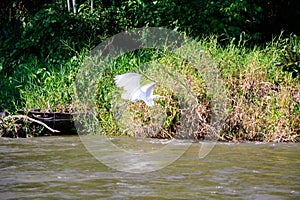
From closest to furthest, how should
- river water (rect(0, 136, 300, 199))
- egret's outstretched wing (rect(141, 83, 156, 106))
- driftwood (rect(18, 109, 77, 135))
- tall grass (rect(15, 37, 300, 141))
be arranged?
river water (rect(0, 136, 300, 199)) → tall grass (rect(15, 37, 300, 141)) → egret's outstretched wing (rect(141, 83, 156, 106)) → driftwood (rect(18, 109, 77, 135))

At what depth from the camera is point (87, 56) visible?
30.2 ft

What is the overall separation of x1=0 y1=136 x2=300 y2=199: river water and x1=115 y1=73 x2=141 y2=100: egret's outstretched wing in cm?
124

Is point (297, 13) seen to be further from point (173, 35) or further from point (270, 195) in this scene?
point (270, 195)

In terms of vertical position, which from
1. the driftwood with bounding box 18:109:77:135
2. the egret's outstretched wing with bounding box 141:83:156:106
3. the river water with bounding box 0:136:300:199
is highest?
the egret's outstretched wing with bounding box 141:83:156:106

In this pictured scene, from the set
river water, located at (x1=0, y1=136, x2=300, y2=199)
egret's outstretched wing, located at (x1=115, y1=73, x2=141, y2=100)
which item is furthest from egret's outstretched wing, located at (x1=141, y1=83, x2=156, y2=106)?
river water, located at (x1=0, y1=136, x2=300, y2=199)

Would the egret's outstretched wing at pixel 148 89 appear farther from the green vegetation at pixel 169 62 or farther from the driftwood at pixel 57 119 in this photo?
the driftwood at pixel 57 119

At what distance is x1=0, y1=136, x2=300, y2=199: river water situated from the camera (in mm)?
4422

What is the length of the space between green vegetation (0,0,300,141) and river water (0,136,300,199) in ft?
1.77

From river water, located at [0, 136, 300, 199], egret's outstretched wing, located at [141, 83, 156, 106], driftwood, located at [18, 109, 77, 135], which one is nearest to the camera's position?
river water, located at [0, 136, 300, 199]

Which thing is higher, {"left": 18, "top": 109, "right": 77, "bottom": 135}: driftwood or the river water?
{"left": 18, "top": 109, "right": 77, "bottom": 135}: driftwood

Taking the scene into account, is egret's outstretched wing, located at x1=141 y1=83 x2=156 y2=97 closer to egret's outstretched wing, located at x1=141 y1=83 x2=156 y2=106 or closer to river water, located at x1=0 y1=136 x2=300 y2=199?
egret's outstretched wing, located at x1=141 y1=83 x2=156 y2=106

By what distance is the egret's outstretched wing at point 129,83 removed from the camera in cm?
788

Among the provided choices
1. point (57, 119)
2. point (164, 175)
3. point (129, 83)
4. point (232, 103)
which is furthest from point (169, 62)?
point (164, 175)

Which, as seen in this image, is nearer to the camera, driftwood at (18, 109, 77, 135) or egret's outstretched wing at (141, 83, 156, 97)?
egret's outstretched wing at (141, 83, 156, 97)
